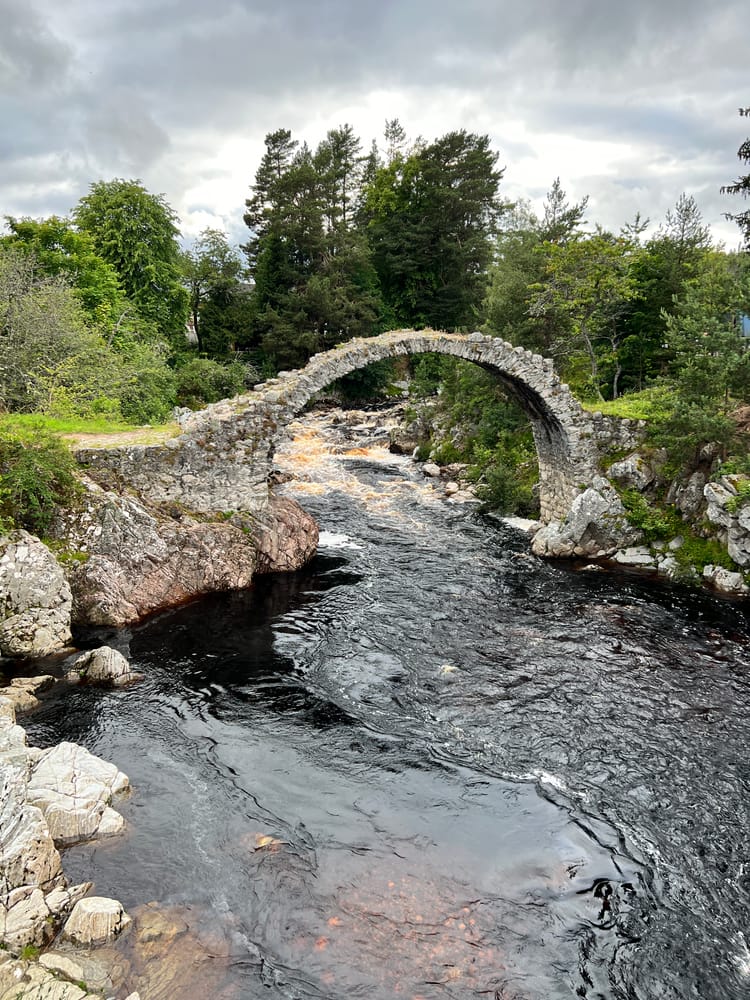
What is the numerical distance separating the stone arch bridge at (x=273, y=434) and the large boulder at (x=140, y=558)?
0.82 metres

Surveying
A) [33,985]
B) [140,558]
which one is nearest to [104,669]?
[140,558]

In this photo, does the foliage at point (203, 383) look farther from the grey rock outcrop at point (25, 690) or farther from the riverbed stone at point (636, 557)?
the grey rock outcrop at point (25, 690)

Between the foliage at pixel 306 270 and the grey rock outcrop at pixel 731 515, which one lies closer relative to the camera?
the grey rock outcrop at pixel 731 515

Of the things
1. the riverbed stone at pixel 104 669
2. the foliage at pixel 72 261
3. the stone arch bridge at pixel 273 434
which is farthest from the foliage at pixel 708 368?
the foliage at pixel 72 261

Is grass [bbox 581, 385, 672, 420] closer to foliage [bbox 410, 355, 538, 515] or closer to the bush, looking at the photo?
foliage [bbox 410, 355, 538, 515]

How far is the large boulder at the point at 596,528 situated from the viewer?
1784 cm

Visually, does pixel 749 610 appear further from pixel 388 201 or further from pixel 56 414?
pixel 388 201

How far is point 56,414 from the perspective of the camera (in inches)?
730

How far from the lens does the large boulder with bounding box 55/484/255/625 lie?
13145mm

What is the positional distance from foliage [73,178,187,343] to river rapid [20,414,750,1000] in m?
25.6

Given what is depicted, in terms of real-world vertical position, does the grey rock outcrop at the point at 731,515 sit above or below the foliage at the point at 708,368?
below

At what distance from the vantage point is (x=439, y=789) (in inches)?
340

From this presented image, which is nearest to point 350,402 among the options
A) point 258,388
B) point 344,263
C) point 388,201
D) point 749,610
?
point 344,263

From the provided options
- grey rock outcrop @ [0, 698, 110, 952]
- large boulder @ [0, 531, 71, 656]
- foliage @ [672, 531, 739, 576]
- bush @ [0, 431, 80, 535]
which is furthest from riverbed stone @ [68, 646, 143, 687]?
foliage @ [672, 531, 739, 576]
